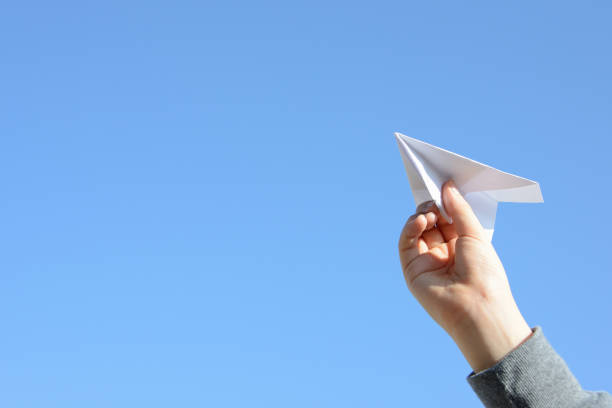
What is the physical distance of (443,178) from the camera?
2.91 m

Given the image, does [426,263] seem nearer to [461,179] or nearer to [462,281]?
[462,281]

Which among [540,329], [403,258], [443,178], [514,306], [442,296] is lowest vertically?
[540,329]

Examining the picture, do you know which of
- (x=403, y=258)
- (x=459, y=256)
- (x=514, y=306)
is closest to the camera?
(x=514, y=306)

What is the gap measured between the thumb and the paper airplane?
0.12 feet

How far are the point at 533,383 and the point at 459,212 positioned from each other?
950 mm

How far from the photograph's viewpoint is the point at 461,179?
2.92 meters

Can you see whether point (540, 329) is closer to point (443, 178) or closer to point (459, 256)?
point (459, 256)

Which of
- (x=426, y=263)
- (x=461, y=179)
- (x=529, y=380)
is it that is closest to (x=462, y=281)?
(x=426, y=263)

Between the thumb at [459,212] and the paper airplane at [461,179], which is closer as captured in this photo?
the thumb at [459,212]

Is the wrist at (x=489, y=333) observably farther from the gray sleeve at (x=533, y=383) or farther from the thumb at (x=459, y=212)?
the thumb at (x=459, y=212)

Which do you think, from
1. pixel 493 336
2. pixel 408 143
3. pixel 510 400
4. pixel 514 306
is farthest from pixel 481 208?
pixel 510 400

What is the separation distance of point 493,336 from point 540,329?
138mm

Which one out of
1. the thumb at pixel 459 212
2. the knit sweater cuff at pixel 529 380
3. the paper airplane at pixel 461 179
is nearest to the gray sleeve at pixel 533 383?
the knit sweater cuff at pixel 529 380

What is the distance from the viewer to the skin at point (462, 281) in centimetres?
202
